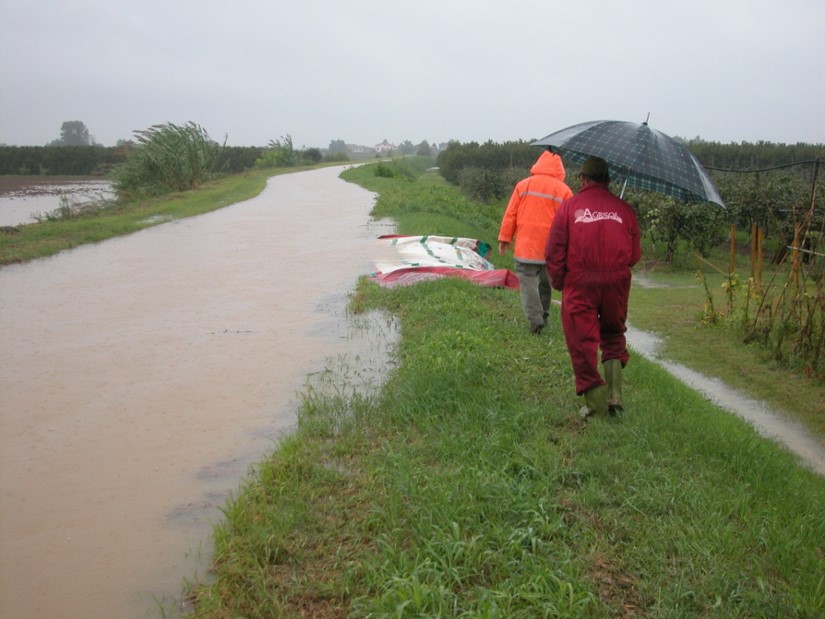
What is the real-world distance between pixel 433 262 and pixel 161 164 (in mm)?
18758

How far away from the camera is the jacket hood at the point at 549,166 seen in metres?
6.55

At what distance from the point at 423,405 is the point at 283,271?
21.5 ft

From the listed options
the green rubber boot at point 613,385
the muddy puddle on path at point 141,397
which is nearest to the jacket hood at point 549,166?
the muddy puddle on path at point 141,397

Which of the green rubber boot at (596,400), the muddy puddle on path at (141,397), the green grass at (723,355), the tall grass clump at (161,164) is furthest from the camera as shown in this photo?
the tall grass clump at (161,164)

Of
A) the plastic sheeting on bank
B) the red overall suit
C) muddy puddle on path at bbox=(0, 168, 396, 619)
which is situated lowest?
muddy puddle on path at bbox=(0, 168, 396, 619)

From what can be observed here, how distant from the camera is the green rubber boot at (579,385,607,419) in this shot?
4547 millimetres

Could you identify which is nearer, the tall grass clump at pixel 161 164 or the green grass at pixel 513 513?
the green grass at pixel 513 513

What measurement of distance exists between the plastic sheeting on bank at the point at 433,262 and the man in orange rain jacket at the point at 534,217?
102 inches

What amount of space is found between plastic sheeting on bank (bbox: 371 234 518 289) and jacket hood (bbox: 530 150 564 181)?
2847 millimetres

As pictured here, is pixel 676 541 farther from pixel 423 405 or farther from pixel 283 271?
pixel 283 271

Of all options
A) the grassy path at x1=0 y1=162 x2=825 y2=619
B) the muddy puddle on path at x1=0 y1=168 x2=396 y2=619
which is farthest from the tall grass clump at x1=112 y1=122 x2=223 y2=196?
the grassy path at x1=0 y1=162 x2=825 y2=619

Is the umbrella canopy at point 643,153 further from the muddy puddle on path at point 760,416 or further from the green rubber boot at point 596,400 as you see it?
the muddy puddle on path at point 760,416

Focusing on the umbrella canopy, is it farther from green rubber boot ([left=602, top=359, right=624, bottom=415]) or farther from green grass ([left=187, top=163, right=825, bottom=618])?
green grass ([left=187, top=163, right=825, bottom=618])

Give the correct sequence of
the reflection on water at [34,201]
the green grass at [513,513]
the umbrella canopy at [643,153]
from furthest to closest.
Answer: the reflection on water at [34,201] < the umbrella canopy at [643,153] < the green grass at [513,513]
